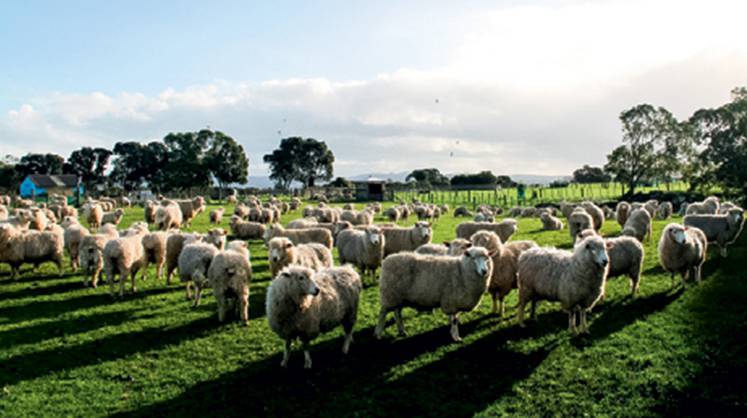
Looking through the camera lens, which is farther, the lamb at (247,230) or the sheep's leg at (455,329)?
the lamb at (247,230)

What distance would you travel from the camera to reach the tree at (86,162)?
358ft

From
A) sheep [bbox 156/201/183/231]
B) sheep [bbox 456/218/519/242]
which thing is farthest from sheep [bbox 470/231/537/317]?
sheep [bbox 156/201/183/231]

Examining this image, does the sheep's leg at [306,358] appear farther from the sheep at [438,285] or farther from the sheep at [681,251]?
the sheep at [681,251]

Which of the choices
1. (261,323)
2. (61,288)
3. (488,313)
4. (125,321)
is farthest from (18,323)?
(488,313)

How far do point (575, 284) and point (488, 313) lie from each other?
231 cm

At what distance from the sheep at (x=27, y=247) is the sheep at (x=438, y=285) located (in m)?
11.7

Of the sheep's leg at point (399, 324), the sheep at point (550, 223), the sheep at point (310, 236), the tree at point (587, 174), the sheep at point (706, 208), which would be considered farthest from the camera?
the tree at point (587, 174)

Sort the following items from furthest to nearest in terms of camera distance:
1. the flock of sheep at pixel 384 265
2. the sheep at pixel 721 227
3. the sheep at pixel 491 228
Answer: the sheep at pixel 491 228 < the sheep at pixel 721 227 < the flock of sheep at pixel 384 265

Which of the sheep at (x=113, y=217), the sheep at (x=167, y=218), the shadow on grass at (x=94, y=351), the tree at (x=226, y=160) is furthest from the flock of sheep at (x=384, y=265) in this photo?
the tree at (x=226, y=160)

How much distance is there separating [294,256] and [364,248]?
315cm

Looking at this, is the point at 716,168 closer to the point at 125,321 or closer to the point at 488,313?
the point at 488,313

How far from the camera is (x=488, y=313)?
10.9 meters

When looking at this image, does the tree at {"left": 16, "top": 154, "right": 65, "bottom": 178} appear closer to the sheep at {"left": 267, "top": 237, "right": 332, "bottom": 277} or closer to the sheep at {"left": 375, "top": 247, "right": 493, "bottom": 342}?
the sheep at {"left": 267, "top": 237, "right": 332, "bottom": 277}

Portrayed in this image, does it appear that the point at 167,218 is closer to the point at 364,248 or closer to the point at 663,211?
the point at 364,248
